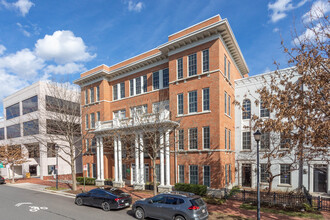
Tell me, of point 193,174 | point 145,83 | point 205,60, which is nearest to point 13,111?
point 145,83

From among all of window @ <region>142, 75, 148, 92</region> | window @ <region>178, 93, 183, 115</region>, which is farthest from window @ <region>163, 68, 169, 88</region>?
window @ <region>178, 93, 183, 115</region>

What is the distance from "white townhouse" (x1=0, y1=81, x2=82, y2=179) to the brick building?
1614 cm

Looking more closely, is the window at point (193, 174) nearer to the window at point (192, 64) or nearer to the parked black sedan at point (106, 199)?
the parked black sedan at point (106, 199)

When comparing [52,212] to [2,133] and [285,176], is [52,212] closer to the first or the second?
[285,176]

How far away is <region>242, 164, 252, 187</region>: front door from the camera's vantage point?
902 inches

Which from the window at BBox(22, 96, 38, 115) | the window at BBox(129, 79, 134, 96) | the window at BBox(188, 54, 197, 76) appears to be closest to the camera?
the window at BBox(188, 54, 197, 76)

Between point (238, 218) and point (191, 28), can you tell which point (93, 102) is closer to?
point (191, 28)

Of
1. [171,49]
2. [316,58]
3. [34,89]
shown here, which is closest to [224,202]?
[316,58]

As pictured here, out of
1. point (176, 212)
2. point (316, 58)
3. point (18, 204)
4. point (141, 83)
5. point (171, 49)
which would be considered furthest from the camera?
point (141, 83)

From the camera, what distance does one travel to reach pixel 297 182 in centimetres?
2050

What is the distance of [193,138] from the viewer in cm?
2009

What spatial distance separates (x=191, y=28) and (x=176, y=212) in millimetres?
17315

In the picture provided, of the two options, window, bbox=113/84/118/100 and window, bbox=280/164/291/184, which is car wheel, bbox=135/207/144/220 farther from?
window, bbox=113/84/118/100

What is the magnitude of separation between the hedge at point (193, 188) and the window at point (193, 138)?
3.69m
